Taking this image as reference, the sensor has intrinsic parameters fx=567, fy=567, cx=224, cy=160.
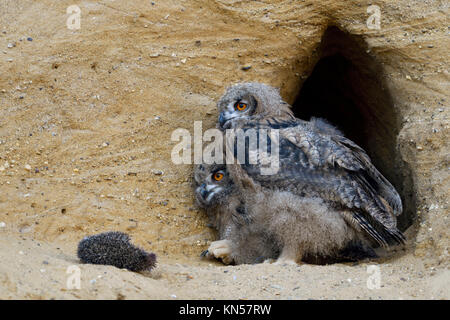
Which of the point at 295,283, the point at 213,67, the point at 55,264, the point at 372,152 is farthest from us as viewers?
the point at 372,152

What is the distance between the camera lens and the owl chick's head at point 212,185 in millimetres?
5145

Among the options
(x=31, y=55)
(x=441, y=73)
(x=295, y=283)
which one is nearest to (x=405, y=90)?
(x=441, y=73)

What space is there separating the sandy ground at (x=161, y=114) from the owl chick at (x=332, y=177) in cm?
31

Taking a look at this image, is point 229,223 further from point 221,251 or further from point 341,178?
point 341,178

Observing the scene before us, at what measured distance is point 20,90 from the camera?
5.53m

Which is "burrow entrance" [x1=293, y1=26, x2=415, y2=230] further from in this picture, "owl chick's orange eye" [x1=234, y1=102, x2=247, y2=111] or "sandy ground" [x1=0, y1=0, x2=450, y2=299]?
"owl chick's orange eye" [x1=234, y1=102, x2=247, y2=111]

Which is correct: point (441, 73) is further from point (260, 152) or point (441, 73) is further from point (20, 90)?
point (20, 90)

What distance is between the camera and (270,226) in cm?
475

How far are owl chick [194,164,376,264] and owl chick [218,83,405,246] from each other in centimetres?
8

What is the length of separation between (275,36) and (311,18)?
44 centimetres

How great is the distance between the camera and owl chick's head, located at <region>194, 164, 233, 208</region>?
514 centimetres

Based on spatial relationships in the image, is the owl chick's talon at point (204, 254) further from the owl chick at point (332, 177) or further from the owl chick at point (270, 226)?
the owl chick at point (332, 177)

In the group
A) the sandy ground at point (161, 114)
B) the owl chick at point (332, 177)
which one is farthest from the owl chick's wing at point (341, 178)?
the sandy ground at point (161, 114)

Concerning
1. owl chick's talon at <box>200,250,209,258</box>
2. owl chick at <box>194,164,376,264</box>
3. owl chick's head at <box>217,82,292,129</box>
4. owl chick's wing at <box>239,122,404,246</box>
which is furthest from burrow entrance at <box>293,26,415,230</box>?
owl chick's talon at <box>200,250,209,258</box>
